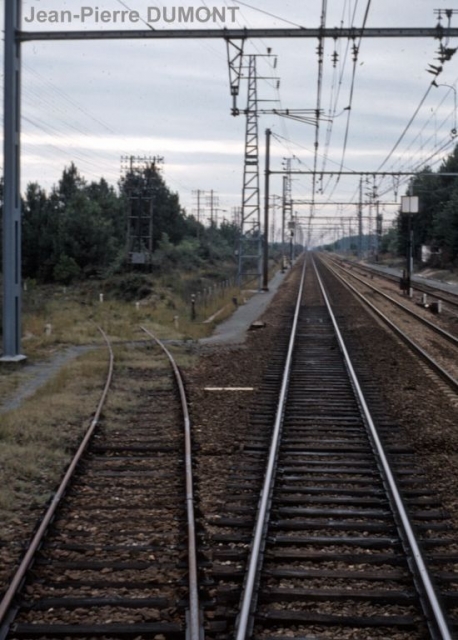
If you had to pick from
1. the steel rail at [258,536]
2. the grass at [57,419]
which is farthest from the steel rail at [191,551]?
the grass at [57,419]

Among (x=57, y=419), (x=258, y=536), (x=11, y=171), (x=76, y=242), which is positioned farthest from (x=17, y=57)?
(x=76, y=242)

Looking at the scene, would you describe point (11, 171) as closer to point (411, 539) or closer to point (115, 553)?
point (115, 553)

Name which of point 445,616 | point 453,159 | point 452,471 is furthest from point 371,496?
point 453,159

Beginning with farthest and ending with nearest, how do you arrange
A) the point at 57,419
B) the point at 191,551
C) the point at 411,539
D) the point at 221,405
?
the point at 221,405 → the point at 57,419 → the point at 411,539 → the point at 191,551

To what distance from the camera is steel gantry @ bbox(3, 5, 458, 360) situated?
14.0 m

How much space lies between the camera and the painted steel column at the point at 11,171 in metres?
15.5

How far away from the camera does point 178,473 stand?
8594mm

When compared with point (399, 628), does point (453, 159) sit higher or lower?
higher

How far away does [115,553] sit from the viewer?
6.36 metres

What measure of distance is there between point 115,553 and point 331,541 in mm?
1612

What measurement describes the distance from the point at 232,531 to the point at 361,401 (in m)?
5.80

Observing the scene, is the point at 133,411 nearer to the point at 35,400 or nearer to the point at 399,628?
the point at 35,400

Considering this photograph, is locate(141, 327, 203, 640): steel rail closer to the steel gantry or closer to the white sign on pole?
the steel gantry

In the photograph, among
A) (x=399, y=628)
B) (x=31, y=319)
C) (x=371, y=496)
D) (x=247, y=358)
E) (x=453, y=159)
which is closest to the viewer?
(x=399, y=628)
